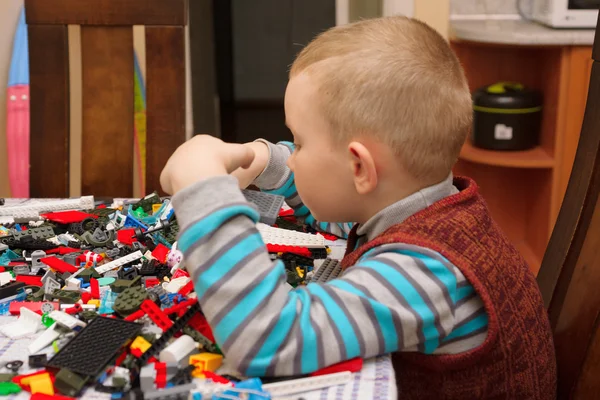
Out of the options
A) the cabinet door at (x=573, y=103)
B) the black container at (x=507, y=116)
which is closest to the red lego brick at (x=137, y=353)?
the cabinet door at (x=573, y=103)

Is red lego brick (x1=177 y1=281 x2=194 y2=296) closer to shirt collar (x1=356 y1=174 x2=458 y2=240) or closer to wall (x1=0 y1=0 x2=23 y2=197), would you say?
shirt collar (x1=356 y1=174 x2=458 y2=240)

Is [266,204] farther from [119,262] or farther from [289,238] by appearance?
[119,262]

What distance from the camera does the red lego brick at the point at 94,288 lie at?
0.90 meters

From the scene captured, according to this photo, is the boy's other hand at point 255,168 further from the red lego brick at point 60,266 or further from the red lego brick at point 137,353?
the red lego brick at point 137,353

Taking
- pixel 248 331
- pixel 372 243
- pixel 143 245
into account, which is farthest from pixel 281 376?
pixel 143 245

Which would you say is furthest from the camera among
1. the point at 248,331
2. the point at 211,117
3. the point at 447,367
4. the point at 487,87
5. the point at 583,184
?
the point at 211,117

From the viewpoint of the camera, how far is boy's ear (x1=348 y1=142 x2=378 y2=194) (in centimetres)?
84

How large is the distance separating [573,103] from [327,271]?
1638 millimetres

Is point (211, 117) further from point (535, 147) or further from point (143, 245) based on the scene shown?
point (143, 245)

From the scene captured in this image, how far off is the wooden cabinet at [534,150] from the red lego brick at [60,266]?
1.76 m

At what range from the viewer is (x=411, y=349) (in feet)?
2.60

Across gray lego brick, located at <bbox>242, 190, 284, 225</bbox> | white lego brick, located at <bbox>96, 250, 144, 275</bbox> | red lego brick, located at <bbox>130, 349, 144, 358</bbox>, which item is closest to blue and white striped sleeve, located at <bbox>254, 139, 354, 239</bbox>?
gray lego brick, located at <bbox>242, 190, 284, 225</bbox>

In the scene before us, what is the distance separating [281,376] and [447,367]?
0.65ft

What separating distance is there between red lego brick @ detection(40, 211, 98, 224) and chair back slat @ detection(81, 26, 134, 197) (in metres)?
0.35
